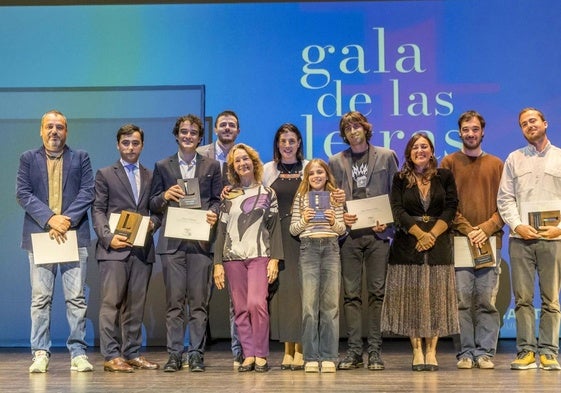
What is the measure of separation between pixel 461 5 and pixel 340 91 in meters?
1.32

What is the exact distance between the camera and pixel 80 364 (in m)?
5.77

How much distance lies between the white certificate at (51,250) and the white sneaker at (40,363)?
2.01 ft

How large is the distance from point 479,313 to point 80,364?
2.72 meters

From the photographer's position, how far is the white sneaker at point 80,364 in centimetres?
576

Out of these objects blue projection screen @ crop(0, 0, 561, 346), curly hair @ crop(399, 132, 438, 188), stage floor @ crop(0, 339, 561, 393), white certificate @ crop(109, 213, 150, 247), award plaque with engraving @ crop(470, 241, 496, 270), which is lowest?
stage floor @ crop(0, 339, 561, 393)

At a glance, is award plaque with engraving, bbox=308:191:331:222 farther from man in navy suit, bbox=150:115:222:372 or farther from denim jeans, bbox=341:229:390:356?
man in navy suit, bbox=150:115:222:372

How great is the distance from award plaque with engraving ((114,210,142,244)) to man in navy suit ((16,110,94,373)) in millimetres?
329

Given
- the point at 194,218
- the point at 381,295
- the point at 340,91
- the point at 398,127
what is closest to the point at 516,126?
the point at 398,127

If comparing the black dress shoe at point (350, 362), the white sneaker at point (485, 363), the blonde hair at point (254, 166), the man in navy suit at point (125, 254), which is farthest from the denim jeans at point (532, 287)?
the man in navy suit at point (125, 254)

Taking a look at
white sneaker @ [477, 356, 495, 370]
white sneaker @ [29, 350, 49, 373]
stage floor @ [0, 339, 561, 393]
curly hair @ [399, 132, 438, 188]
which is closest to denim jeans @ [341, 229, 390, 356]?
stage floor @ [0, 339, 561, 393]

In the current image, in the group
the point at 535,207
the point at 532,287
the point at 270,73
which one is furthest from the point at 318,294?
the point at 270,73

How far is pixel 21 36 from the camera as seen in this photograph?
25.3 ft

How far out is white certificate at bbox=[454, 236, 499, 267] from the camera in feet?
19.1

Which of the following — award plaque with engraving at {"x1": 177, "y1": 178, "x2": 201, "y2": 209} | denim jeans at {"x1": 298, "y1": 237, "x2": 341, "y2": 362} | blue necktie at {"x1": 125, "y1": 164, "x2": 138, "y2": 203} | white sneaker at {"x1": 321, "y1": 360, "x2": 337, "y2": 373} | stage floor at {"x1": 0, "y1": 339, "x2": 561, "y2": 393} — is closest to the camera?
stage floor at {"x1": 0, "y1": 339, "x2": 561, "y2": 393}
